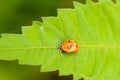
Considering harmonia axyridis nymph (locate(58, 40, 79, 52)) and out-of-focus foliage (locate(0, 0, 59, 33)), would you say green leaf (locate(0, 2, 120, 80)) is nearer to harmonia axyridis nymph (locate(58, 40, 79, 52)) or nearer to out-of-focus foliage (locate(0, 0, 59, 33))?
harmonia axyridis nymph (locate(58, 40, 79, 52))

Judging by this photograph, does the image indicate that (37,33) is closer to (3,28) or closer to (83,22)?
(83,22)

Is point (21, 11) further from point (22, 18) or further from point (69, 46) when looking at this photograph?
point (69, 46)

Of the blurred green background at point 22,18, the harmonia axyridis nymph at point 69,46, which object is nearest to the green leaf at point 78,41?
the harmonia axyridis nymph at point 69,46

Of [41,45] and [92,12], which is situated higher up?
[92,12]

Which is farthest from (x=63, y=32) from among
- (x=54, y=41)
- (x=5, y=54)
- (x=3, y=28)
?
(x=3, y=28)

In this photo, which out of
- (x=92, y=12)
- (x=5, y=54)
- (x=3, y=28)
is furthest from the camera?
(x=3, y=28)

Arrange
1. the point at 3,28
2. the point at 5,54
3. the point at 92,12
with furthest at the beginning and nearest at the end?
the point at 3,28
the point at 92,12
the point at 5,54

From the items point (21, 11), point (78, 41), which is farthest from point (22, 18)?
point (78, 41)
